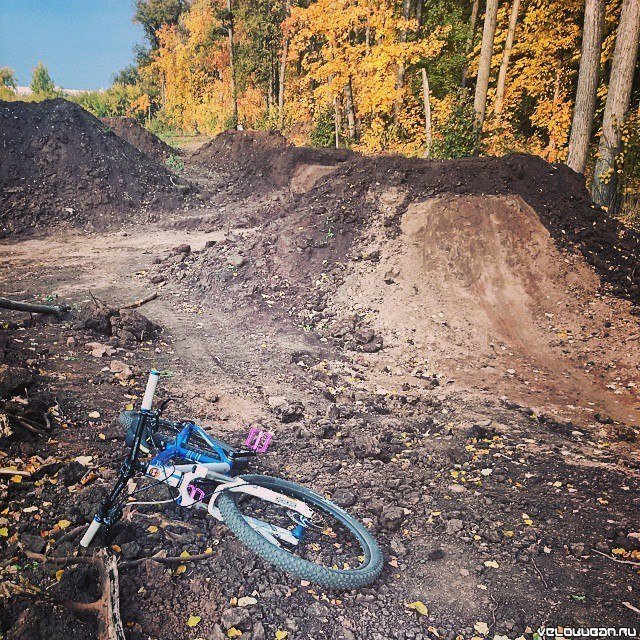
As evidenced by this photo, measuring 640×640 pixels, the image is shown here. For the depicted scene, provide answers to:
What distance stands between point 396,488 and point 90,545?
2514mm

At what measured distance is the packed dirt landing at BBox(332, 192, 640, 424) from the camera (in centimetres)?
643

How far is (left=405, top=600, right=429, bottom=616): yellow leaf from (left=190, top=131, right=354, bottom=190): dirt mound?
13624mm

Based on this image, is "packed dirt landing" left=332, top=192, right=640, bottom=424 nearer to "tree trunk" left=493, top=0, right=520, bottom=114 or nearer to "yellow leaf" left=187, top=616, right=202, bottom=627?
"yellow leaf" left=187, top=616, right=202, bottom=627

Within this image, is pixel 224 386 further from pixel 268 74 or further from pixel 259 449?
pixel 268 74

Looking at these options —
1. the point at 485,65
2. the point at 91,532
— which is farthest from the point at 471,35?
the point at 91,532

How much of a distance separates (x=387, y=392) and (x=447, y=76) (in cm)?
2084

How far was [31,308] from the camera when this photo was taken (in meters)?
6.59

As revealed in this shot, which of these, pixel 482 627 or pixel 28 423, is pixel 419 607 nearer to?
pixel 482 627

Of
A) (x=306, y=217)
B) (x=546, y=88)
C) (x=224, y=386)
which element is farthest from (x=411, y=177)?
(x=546, y=88)

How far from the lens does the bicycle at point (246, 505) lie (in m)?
2.87

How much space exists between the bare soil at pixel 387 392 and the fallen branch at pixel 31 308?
0.28 metres

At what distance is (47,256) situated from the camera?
11.5 m

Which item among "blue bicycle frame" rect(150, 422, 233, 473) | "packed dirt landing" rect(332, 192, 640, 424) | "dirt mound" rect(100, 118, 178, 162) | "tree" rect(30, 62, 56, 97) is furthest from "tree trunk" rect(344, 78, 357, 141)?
"tree" rect(30, 62, 56, 97)

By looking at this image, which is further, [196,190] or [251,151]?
[251,151]
